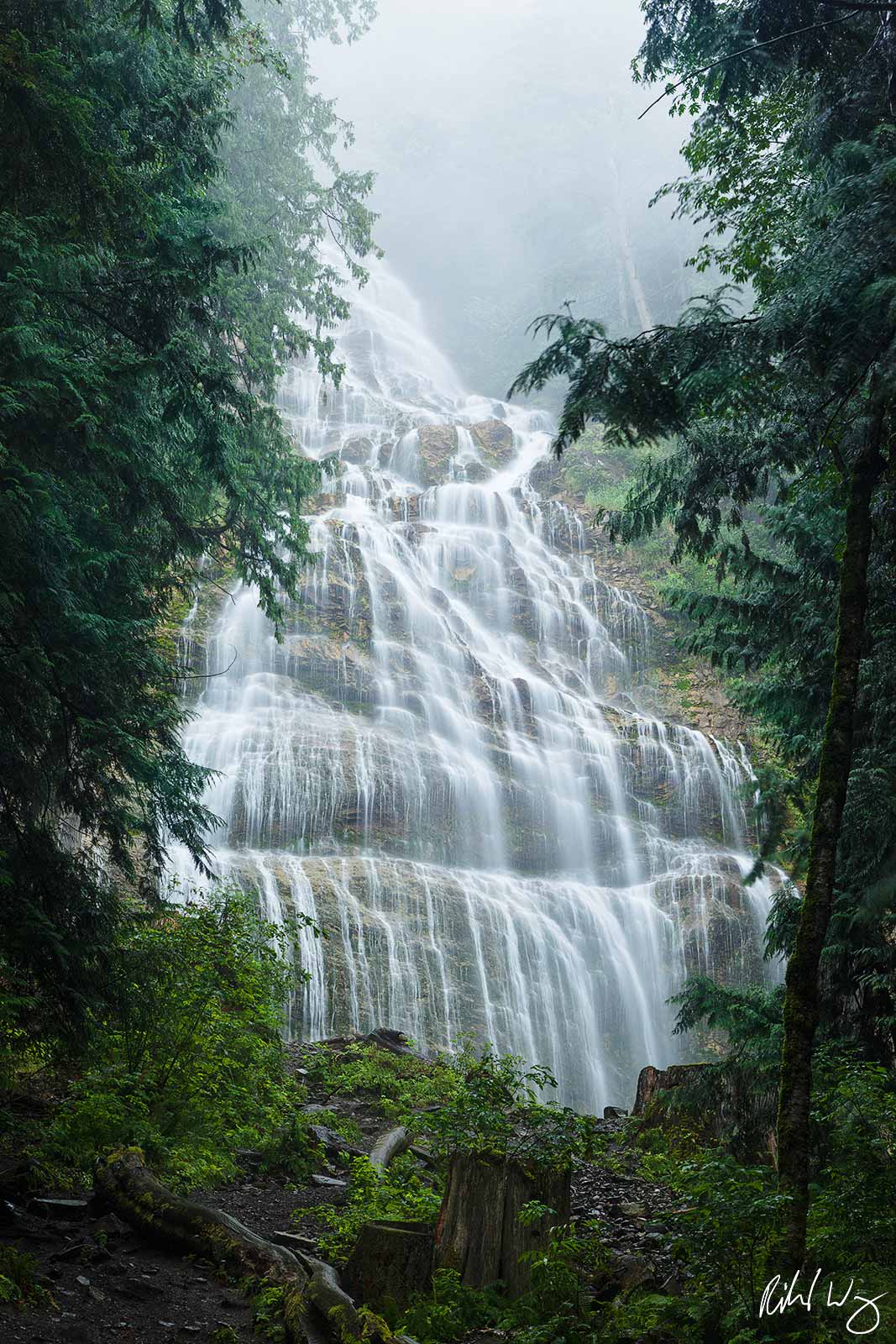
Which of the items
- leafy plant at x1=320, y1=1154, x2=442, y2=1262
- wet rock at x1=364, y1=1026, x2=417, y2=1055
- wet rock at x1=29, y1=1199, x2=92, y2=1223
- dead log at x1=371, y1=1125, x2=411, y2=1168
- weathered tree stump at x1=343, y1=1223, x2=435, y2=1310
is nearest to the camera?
weathered tree stump at x1=343, y1=1223, x2=435, y2=1310

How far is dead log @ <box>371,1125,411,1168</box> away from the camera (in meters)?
7.11

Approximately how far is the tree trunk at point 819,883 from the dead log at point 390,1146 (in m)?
4.01

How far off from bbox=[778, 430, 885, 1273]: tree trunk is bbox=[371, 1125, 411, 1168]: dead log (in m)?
4.01

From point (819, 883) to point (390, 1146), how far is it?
490cm

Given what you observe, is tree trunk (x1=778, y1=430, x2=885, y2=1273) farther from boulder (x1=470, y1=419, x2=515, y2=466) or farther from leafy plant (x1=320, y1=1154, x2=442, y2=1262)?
boulder (x1=470, y1=419, x2=515, y2=466)

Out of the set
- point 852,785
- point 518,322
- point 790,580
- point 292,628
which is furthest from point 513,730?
point 518,322

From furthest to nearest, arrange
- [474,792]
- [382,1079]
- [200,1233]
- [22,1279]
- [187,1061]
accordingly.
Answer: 1. [474,792]
2. [382,1079]
3. [187,1061]
4. [200,1233]
5. [22,1279]

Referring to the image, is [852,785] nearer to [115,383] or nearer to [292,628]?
[115,383]

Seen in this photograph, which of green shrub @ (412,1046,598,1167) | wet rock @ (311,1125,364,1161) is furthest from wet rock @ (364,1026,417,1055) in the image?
green shrub @ (412,1046,598,1167)

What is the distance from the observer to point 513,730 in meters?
21.8

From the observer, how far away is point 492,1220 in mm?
4402

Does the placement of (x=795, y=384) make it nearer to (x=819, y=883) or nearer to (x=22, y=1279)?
(x=819, y=883)

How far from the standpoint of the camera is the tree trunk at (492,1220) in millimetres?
4305

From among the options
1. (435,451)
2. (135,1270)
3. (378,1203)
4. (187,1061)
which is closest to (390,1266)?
(135,1270)
